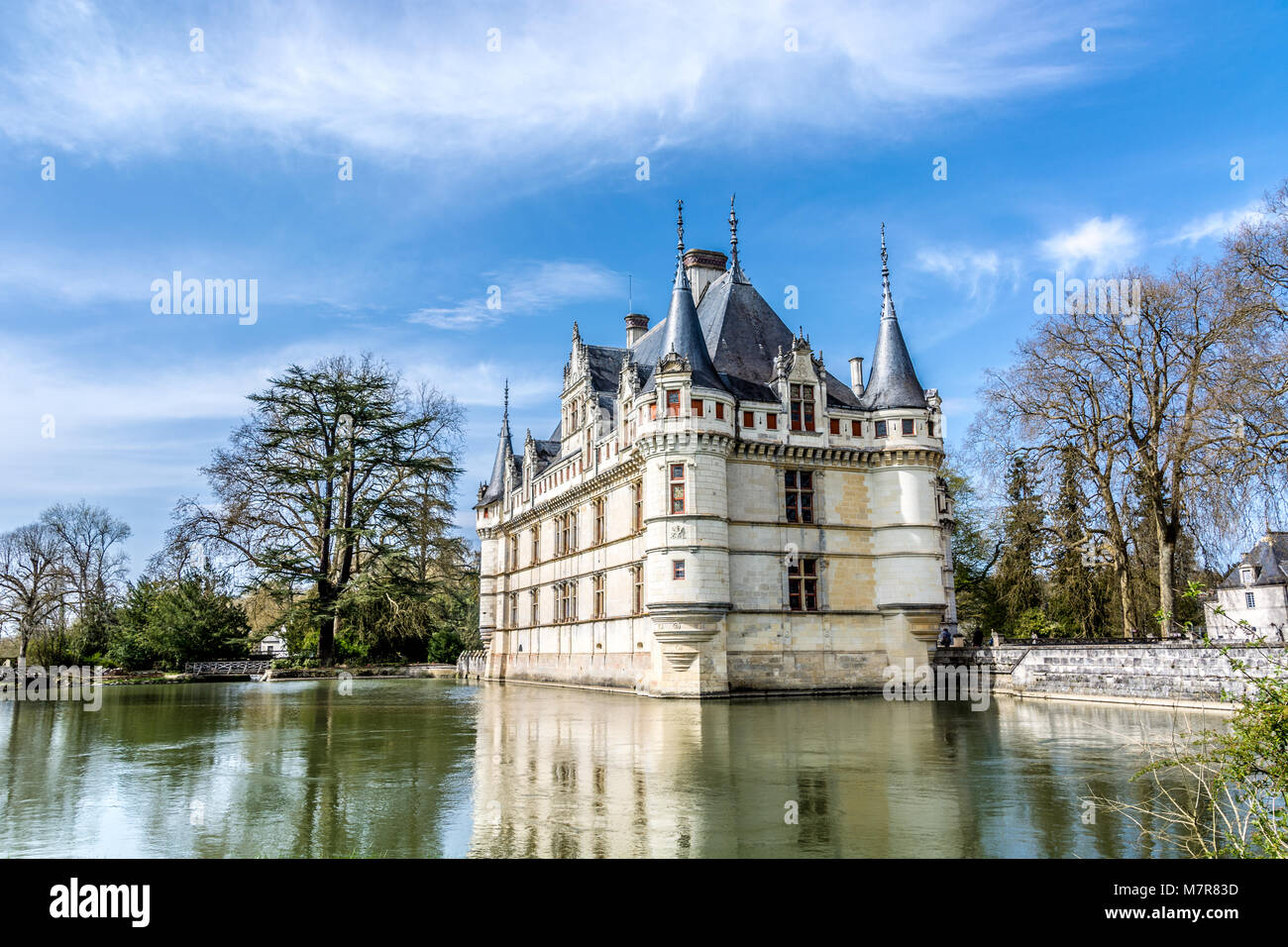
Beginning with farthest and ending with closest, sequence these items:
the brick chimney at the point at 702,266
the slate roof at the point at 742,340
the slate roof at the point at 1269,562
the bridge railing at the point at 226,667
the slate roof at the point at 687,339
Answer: the slate roof at the point at 1269,562 → the bridge railing at the point at 226,667 → the brick chimney at the point at 702,266 → the slate roof at the point at 742,340 → the slate roof at the point at 687,339

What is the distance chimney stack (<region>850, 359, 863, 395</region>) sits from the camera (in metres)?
39.1

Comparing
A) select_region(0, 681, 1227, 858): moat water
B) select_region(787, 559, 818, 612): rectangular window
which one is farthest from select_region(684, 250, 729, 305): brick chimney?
select_region(0, 681, 1227, 858): moat water

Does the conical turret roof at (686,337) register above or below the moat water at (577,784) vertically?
above

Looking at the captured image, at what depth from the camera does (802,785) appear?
9.96 meters

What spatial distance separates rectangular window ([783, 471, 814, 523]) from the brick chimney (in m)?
9.45

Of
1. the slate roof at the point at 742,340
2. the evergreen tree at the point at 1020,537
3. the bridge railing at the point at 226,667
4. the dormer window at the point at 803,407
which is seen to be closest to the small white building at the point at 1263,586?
the evergreen tree at the point at 1020,537

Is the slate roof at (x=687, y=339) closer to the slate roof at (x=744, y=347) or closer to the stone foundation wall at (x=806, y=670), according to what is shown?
the slate roof at (x=744, y=347)

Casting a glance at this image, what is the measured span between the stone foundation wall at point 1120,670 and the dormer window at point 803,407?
338 inches

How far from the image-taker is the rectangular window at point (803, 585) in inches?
1035

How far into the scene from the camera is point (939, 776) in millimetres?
10469

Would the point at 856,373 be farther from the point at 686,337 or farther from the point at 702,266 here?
the point at 686,337

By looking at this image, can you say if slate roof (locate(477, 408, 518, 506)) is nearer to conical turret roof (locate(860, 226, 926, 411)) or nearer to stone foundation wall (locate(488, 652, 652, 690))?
stone foundation wall (locate(488, 652, 652, 690))
